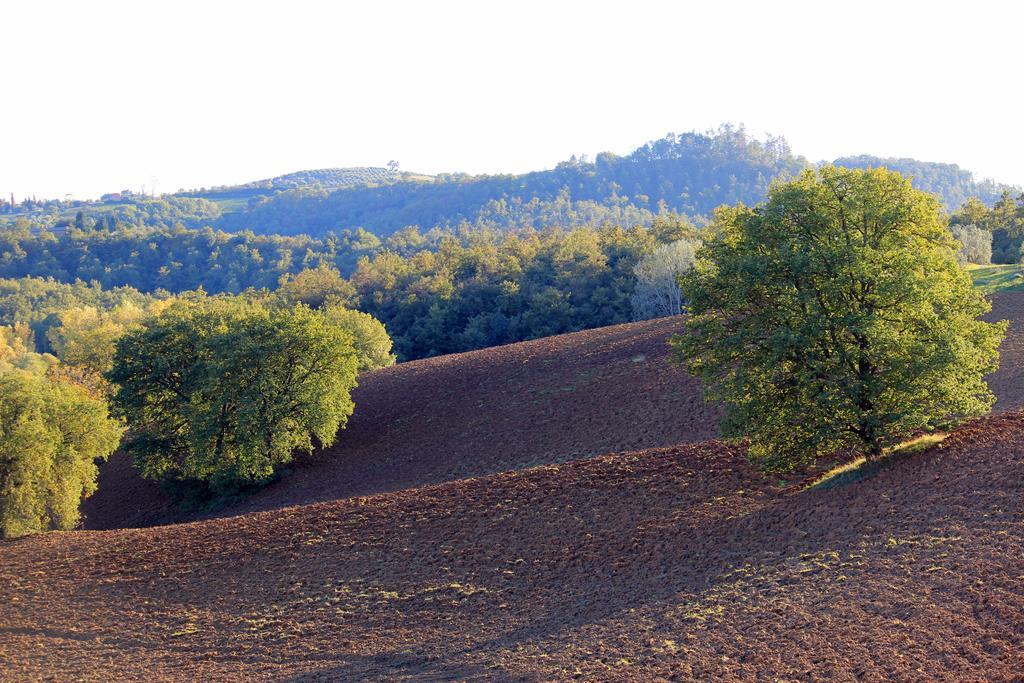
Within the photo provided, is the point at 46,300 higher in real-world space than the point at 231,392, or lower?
higher

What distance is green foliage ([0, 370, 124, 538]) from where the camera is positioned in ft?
103

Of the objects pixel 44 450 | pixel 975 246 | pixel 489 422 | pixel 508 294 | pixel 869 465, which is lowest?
pixel 489 422

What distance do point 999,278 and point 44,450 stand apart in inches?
1922

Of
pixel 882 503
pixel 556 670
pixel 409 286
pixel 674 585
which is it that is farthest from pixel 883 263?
pixel 409 286

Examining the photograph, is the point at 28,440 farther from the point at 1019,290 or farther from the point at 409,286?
the point at 409,286

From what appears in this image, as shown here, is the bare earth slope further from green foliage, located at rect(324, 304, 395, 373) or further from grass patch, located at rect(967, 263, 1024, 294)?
grass patch, located at rect(967, 263, 1024, 294)

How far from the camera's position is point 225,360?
38.7 meters

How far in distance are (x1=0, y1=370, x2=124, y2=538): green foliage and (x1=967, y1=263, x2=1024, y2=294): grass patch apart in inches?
1679

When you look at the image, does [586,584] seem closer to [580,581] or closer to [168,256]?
[580,581]

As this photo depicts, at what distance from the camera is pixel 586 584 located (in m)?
19.4

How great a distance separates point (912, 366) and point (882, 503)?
338cm

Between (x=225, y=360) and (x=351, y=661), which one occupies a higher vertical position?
(x=225, y=360)

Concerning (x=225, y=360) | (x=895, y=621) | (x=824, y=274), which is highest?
(x=824, y=274)

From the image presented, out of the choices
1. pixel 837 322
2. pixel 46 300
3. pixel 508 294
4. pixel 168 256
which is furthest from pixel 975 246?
pixel 168 256
